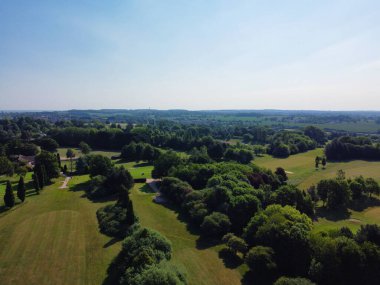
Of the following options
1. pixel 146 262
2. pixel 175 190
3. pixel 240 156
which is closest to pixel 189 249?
pixel 146 262

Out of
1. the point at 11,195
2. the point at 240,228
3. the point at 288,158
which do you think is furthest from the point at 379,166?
the point at 11,195

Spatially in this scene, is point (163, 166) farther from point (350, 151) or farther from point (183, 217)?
→ point (350, 151)

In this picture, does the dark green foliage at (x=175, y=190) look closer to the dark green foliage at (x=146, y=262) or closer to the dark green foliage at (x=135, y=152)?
the dark green foliage at (x=146, y=262)

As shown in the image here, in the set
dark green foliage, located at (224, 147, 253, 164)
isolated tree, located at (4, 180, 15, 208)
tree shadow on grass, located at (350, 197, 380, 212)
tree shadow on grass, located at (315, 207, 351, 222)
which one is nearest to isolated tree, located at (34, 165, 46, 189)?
isolated tree, located at (4, 180, 15, 208)

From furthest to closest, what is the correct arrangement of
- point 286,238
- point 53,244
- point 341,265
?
point 53,244 → point 286,238 → point 341,265

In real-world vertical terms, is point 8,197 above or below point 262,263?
above

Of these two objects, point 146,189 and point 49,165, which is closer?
point 146,189

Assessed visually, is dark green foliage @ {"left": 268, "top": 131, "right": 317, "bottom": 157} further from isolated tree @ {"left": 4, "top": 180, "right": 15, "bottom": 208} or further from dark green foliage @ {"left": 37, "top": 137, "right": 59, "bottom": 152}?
isolated tree @ {"left": 4, "top": 180, "right": 15, "bottom": 208}
